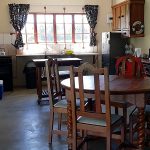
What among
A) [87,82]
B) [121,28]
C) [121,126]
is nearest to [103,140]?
[121,126]

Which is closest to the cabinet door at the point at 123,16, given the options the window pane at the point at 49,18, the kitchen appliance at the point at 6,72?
the window pane at the point at 49,18

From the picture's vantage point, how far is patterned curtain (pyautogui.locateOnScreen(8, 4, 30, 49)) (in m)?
7.76

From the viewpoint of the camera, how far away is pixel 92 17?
819 cm

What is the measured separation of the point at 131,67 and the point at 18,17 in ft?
16.6

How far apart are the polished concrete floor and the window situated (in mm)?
2315

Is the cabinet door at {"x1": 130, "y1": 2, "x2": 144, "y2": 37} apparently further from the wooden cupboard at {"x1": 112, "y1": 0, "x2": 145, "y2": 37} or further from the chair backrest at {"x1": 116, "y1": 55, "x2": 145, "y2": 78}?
the chair backrest at {"x1": 116, "y1": 55, "x2": 145, "y2": 78}

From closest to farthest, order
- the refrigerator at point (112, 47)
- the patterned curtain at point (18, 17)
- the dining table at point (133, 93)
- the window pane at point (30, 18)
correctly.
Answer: the dining table at point (133, 93) → the refrigerator at point (112, 47) → the patterned curtain at point (18, 17) → the window pane at point (30, 18)

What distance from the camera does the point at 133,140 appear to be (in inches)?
135

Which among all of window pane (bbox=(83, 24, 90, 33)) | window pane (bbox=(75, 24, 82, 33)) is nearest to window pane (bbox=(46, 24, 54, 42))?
window pane (bbox=(75, 24, 82, 33))

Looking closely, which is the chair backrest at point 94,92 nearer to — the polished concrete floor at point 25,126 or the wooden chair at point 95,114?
the wooden chair at point 95,114

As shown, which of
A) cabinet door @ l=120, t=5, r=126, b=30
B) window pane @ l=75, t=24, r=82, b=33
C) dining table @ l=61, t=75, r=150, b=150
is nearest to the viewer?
dining table @ l=61, t=75, r=150, b=150

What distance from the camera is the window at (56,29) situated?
814 cm

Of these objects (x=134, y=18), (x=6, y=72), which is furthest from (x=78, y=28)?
(x=6, y=72)

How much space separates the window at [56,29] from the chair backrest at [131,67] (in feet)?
15.8
